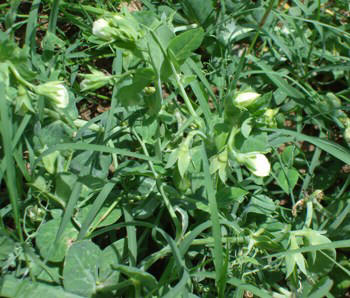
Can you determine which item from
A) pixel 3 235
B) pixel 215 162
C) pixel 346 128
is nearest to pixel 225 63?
pixel 346 128

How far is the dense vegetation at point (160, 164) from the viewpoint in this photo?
40.6 inches

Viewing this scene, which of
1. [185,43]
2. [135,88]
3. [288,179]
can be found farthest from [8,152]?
[288,179]

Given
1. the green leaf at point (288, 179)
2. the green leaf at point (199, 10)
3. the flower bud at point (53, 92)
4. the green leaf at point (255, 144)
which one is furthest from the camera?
the green leaf at point (199, 10)

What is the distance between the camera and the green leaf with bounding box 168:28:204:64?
3.32ft

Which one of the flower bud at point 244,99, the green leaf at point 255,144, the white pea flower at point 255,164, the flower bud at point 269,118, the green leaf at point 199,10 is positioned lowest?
the green leaf at point 255,144

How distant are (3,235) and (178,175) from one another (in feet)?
1.42

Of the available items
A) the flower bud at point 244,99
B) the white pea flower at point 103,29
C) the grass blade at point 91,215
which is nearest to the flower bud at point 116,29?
the white pea flower at point 103,29

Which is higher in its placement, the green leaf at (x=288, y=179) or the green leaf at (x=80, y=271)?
the green leaf at (x=80, y=271)

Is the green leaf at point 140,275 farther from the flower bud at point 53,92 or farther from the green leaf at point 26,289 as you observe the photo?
the flower bud at point 53,92

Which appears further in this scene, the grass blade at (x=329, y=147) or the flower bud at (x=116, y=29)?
the grass blade at (x=329, y=147)

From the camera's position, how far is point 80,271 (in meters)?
1.05

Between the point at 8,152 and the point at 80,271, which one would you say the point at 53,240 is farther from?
the point at 8,152

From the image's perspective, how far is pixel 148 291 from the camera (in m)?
1.06

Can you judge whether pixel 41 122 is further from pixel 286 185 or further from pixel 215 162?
pixel 286 185
